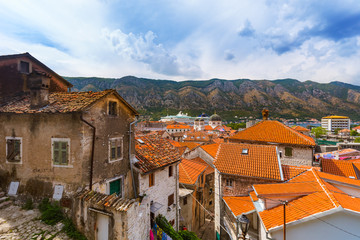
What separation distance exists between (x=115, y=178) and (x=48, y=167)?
3.21m

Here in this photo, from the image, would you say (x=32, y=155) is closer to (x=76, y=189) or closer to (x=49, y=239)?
(x=76, y=189)

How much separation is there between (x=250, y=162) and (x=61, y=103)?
51.9 feet

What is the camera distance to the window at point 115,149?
31.7ft

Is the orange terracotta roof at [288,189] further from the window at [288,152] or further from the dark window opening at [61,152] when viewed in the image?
the dark window opening at [61,152]

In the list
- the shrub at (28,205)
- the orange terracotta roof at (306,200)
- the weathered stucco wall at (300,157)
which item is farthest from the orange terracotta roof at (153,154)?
the weathered stucco wall at (300,157)

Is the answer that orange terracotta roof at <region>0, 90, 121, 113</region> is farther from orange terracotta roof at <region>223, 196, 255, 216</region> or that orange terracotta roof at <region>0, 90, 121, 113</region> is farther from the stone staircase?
orange terracotta roof at <region>223, 196, 255, 216</region>

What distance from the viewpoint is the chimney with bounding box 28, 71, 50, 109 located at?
9008mm

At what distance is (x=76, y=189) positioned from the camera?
813cm

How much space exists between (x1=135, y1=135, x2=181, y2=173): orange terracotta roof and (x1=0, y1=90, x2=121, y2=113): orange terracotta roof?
15.8 feet

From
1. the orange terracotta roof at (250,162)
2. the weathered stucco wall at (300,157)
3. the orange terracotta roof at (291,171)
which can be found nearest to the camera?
the orange terracotta roof at (250,162)

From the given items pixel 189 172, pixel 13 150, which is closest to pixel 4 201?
pixel 13 150

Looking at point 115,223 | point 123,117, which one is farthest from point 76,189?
point 123,117

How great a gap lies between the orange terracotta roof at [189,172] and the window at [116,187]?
9545 millimetres

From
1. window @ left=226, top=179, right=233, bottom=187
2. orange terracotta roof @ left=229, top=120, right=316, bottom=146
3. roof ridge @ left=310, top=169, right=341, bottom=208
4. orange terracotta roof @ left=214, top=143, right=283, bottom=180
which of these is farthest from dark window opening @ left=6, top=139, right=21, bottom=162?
orange terracotta roof @ left=229, top=120, right=316, bottom=146
